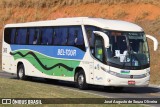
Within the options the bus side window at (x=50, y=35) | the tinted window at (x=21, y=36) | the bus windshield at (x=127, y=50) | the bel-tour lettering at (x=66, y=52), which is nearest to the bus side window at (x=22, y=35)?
the tinted window at (x=21, y=36)

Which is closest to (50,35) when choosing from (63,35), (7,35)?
(63,35)

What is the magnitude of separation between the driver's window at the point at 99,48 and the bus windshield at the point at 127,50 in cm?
39

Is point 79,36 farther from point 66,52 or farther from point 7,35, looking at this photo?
point 7,35

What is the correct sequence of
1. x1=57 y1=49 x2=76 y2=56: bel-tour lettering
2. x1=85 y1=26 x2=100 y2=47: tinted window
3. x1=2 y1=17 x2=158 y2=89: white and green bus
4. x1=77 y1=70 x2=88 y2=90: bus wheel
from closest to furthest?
x1=2 y1=17 x2=158 y2=89: white and green bus, x1=85 y1=26 x2=100 y2=47: tinted window, x1=77 y1=70 x2=88 y2=90: bus wheel, x1=57 y1=49 x2=76 y2=56: bel-tour lettering

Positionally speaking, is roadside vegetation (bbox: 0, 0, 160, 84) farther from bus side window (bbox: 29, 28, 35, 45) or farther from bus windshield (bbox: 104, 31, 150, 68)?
bus windshield (bbox: 104, 31, 150, 68)

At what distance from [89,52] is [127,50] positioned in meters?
1.84

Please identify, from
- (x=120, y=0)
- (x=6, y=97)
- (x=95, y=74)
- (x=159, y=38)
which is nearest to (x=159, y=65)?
(x=159, y=38)

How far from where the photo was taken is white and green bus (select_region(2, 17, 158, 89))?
21.5 m

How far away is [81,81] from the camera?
23.0 meters

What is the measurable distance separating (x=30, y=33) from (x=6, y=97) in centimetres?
1385

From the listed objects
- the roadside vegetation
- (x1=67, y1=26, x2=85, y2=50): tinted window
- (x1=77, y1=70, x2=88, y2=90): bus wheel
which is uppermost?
the roadside vegetation

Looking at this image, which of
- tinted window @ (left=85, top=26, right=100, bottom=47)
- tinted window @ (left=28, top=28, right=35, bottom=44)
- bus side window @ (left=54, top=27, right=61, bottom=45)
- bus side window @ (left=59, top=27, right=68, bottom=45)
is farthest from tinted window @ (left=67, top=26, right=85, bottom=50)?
tinted window @ (left=28, top=28, right=35, bottom=44)

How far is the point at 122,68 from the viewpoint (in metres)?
21.4

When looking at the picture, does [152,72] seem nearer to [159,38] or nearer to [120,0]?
[159,38]
